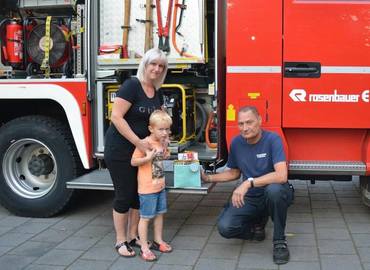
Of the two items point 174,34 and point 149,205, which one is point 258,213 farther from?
point 174,34

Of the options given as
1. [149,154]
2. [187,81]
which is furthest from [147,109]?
A: [187,81]

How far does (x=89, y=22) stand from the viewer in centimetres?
531

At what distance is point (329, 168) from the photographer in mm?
4934

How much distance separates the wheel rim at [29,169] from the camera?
5.76m

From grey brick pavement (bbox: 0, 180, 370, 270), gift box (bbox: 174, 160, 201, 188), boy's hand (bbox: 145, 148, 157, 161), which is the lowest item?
grey brick pavement (bbox: 0, 180, 370, 270)

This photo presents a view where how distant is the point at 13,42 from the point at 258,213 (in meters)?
3.13

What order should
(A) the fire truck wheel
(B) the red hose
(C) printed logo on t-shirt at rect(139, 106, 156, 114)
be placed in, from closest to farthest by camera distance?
(C) printed logo on t-shirt at rect(139, 106, 156, 114) → (B) the red hose → (A) the fire truck wheel

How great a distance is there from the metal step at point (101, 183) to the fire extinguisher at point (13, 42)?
1505 mm

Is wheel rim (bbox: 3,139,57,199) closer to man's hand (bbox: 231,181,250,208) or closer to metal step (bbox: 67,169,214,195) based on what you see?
metal step (bbox: 67,169,214,195)

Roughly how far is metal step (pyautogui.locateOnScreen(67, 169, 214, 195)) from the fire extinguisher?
1505mm

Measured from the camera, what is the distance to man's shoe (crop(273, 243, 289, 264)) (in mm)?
4305

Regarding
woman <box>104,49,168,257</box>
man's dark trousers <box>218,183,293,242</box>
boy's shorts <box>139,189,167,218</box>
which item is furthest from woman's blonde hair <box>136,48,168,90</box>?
man's dark trousers <box>218,183,293,242</box>

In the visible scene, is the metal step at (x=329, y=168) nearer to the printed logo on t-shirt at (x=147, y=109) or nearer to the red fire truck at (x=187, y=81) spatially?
the red fire truck at (x=187, y=81)

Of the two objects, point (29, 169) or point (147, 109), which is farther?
point (29, 169)
